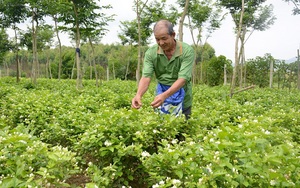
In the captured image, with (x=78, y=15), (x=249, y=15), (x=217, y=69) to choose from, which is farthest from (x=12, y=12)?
(x=217, y=69)

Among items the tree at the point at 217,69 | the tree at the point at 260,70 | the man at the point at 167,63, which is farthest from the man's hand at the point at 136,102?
the tree at the point at 217,69

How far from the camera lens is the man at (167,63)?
271cm

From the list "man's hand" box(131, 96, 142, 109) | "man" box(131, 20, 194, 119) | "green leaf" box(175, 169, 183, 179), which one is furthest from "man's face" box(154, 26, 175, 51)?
"green leaf" box(175, 169, 183, 179)

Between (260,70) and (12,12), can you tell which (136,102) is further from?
(260,70)

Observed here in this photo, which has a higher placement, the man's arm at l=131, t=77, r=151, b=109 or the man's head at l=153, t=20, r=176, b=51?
the man's head at l=153, t=20, r=176, b=51

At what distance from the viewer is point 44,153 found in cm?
215

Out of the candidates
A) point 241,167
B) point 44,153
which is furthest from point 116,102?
point 241,167

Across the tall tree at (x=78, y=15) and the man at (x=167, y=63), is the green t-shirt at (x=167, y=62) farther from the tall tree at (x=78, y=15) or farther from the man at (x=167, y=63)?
the tall tree at (x=78, y=15)

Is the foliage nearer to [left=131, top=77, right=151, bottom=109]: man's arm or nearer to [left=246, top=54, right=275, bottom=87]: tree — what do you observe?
[left=246, top=54, right=275, bottom=87]: tree

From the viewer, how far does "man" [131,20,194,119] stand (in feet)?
8.91

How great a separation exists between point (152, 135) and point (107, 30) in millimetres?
11182

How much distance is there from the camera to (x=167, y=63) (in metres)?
3.07

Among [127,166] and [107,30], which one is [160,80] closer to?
[127,166]

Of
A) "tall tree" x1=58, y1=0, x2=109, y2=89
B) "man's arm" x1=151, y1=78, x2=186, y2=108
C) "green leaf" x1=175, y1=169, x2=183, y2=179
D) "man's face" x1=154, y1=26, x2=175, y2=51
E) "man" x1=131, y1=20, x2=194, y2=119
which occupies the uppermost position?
"tall tree" x1=58, y1=0, x2=109, y2=89
